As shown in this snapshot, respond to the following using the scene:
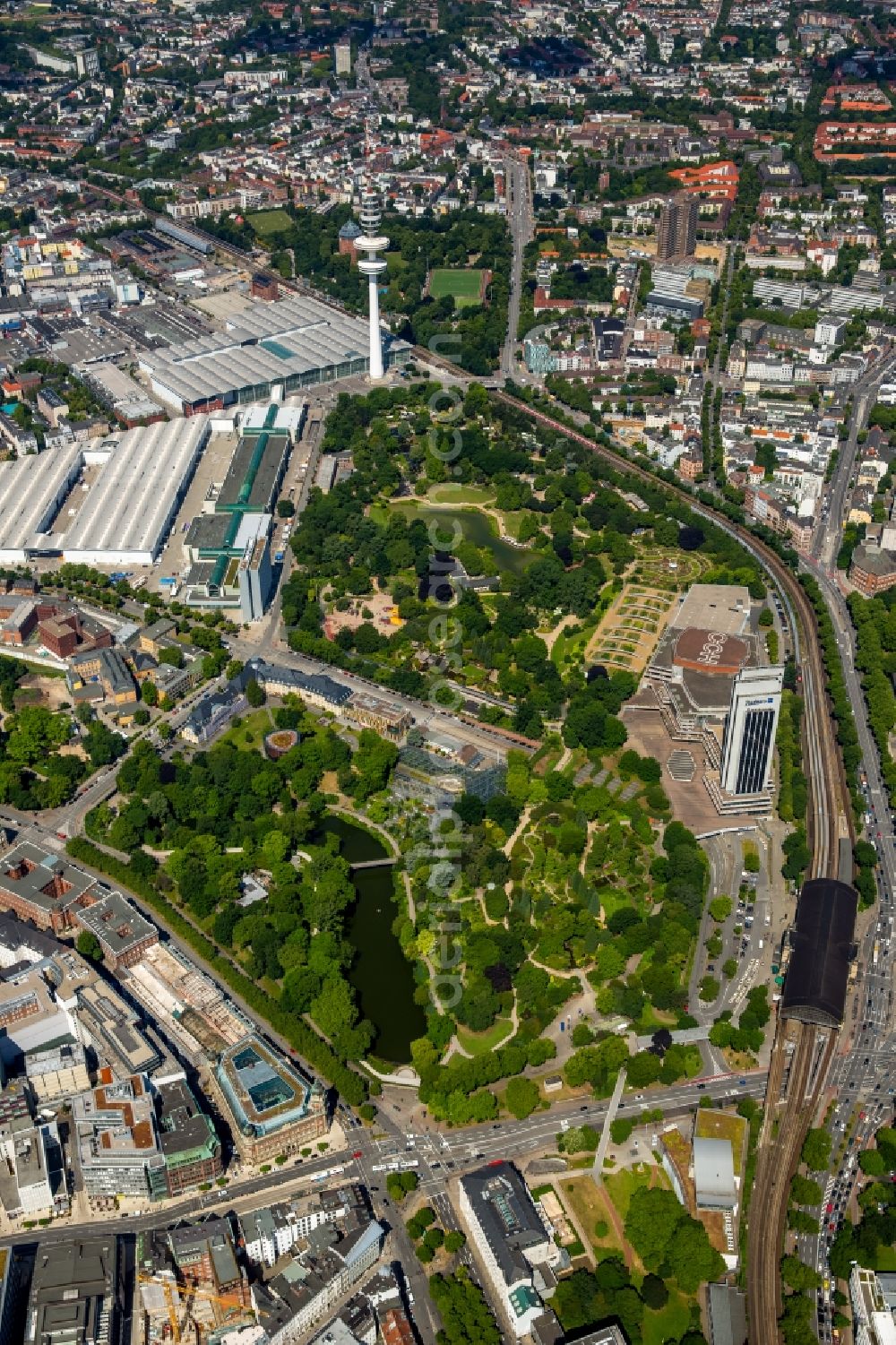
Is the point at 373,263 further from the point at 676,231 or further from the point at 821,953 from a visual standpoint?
the point at 821,953

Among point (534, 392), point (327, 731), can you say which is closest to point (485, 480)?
point (534, 392)

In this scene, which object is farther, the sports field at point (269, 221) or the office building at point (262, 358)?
the sports field at point (269, 221)

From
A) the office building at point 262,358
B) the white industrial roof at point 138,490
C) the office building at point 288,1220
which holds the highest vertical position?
the office building at point 262,358

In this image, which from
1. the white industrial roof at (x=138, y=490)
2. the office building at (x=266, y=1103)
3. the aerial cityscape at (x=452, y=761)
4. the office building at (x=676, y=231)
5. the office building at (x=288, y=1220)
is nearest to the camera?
the office building at (x=288, y=1220)

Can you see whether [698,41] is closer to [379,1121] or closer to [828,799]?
[828,799]

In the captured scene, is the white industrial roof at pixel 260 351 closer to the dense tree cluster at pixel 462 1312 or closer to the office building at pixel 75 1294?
the office building at pixel 75 1294

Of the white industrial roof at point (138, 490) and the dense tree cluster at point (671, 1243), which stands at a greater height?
the white industrial roof at point (138, 490)

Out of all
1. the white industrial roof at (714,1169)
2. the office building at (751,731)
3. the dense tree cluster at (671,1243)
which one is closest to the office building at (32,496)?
the office building at (751,731)
